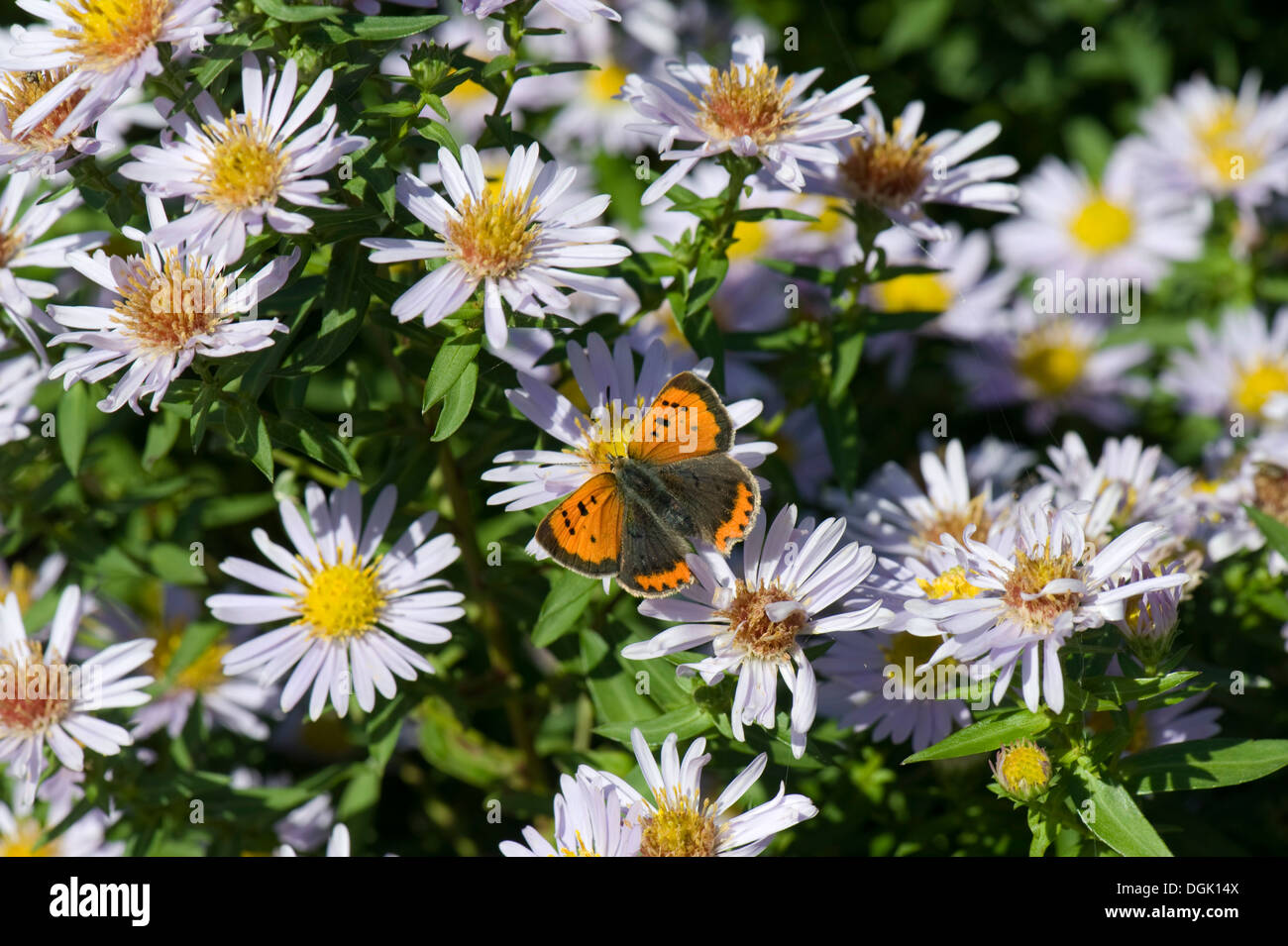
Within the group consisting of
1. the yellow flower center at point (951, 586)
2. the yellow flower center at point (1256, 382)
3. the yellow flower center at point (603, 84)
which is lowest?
the yellow flower center at point (951, 586)

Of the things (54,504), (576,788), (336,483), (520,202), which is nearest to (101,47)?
(520,202)

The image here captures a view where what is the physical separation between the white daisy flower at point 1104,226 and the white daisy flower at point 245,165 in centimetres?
379

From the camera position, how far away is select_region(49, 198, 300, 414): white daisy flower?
7.91ft

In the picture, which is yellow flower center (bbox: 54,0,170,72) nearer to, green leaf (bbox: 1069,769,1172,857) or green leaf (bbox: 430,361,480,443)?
green leaf (bbox: 430,361,480,443)

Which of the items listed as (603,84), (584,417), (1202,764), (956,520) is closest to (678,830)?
(584,417)

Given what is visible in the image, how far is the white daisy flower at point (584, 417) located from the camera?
2654 millimetres

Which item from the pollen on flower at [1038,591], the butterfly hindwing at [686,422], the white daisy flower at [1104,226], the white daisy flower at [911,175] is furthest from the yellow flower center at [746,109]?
the white daisy flower at [1104,226]

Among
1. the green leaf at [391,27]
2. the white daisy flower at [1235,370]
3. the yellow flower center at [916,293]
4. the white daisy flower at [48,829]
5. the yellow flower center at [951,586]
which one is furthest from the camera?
the yellow flower center at [916,293]

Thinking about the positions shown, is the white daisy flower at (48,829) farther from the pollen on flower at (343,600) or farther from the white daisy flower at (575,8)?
the white daisy flower at (575,8)

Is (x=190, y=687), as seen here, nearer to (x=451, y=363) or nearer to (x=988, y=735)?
(x=451, y=363)

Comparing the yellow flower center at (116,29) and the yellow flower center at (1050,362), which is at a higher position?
the yellow flower center at (1050,362)

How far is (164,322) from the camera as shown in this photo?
8.03 ft

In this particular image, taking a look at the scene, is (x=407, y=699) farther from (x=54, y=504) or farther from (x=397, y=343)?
(x=54, y=504)

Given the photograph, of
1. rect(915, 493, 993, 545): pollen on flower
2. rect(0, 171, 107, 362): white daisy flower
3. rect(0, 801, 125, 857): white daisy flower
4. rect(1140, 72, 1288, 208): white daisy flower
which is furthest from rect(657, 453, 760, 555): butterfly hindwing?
rect(1140, 72, 1288, 208): white daisy flower
